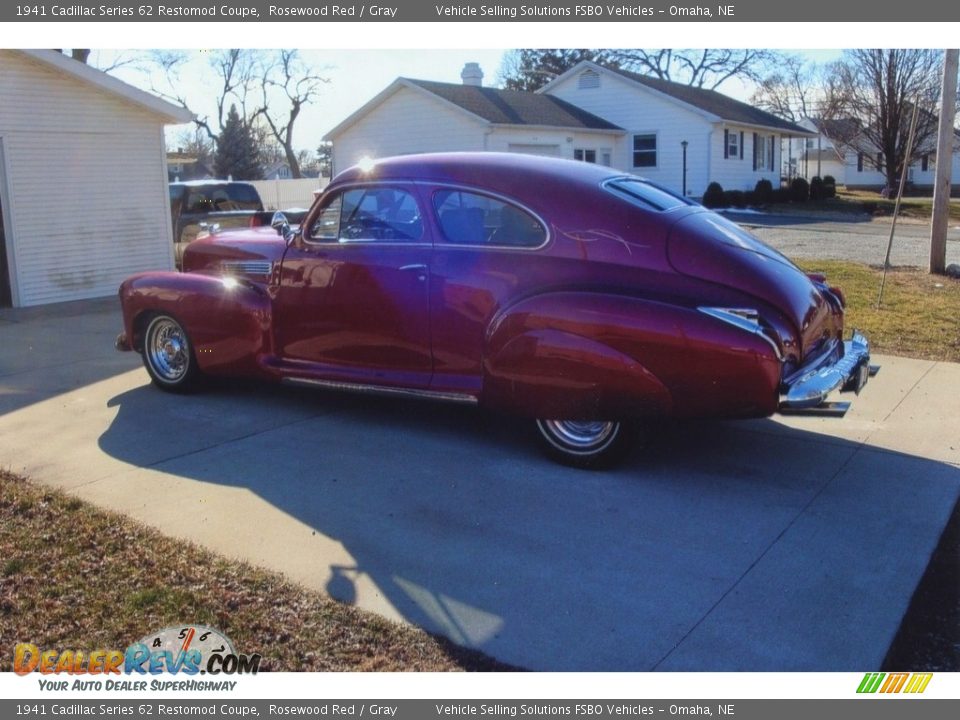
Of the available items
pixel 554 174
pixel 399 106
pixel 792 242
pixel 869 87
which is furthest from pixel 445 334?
pixel 869 87

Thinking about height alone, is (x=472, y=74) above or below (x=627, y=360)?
above

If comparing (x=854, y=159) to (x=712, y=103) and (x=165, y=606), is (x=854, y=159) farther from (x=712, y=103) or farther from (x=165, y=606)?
(x=165, y=606)

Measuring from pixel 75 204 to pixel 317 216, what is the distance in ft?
29.2

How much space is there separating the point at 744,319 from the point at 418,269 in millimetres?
2007

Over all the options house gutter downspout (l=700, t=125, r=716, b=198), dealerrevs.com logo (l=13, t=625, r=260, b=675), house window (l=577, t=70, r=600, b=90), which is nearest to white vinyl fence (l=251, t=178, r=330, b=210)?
house window (l=577, t=70, r=600, b=90)

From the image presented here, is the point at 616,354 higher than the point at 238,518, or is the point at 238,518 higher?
the point at 616,354

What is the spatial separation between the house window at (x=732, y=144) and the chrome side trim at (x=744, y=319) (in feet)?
97.7

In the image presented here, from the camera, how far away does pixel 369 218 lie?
636cm

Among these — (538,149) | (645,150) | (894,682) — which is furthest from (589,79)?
(894,682)

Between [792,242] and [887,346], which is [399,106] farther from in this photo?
[887,346]

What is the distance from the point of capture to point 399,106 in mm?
27609

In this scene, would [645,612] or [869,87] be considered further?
[869,87]

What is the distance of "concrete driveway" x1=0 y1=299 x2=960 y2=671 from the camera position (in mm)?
3838

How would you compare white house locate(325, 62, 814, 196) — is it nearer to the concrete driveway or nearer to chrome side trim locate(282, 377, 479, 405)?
chrome side trim locate(282, 377, 479, 405)
